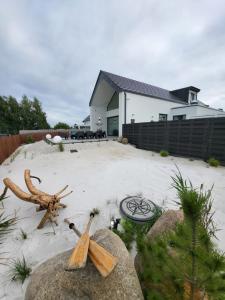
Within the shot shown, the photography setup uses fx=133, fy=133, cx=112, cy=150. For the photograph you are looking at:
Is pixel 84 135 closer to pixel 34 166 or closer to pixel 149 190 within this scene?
pixel 34 166

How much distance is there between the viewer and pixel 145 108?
566 inches

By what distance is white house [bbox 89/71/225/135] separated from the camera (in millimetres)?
13250

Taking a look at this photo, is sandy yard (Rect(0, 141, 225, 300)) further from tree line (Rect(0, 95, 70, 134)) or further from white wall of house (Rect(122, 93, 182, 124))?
tree line (Rect(0, 95, 70, 134))

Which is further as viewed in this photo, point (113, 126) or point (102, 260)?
point (113, 126)

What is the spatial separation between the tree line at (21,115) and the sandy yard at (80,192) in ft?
82.1

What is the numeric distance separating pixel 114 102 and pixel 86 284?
17.8m

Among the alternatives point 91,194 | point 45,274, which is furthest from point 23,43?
point 45,274

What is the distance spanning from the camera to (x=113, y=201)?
3.46 m

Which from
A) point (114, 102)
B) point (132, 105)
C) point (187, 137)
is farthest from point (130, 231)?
point (114, 102)

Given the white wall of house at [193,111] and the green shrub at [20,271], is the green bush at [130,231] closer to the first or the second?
the green shrub at [20,271]

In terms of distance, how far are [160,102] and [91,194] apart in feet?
49.4

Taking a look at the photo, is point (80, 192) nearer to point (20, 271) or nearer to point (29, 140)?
point (20, 271)

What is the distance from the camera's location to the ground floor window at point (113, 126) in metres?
16.8

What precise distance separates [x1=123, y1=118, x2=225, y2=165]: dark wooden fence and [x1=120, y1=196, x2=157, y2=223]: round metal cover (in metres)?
5.97
